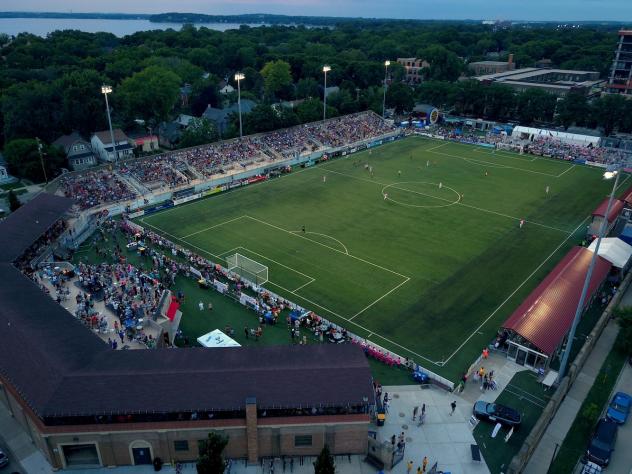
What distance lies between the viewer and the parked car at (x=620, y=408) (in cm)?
2653

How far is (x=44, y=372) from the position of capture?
2408cm

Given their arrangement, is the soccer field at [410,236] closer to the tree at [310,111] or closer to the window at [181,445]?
the window at [181,445]

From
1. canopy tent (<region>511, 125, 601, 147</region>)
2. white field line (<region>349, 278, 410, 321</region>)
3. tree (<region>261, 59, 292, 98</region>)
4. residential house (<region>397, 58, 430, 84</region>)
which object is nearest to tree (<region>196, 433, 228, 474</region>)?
white field line (<region>349, 278, 410, 321</region>)

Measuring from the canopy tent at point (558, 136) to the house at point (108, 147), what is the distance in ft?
217

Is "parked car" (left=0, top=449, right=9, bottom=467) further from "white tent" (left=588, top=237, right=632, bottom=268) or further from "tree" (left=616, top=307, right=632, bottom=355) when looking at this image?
"white tent" (left=588, top=237, right=632, bottom=268)

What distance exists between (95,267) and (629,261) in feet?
151

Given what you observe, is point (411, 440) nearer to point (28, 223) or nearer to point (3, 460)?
point (3, 460)

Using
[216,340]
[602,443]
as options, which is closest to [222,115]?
[216,340]

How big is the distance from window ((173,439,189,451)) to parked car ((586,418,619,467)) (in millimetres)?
19645

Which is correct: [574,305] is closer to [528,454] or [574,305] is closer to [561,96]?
[528,454]

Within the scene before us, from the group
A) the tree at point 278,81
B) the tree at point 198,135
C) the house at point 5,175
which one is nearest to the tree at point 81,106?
the house at point 5,175

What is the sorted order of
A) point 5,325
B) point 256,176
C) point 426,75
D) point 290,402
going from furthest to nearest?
point 426,75 < point 256,176 < point 5,325 < point 290,402

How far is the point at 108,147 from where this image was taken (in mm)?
75250

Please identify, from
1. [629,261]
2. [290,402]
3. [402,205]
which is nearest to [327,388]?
[290,402]
